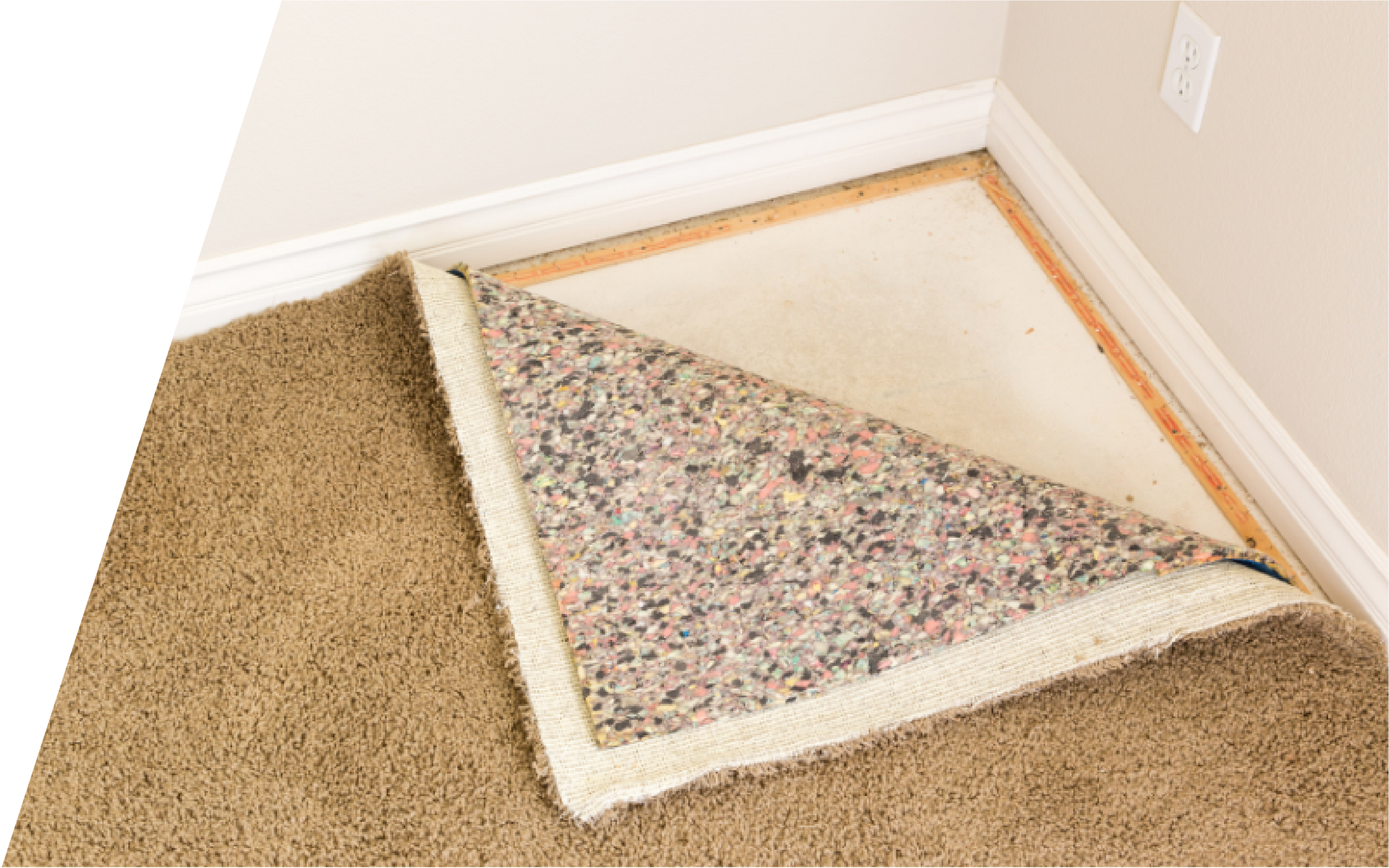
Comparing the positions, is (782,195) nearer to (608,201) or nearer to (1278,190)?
(608,201)

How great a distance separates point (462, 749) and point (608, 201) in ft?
3.24

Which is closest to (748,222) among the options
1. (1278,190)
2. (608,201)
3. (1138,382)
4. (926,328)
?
(608,201)

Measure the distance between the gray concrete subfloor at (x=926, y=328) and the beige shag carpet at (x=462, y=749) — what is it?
0.32 m

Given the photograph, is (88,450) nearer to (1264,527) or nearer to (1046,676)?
(1046,676)

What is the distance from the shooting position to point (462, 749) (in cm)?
129

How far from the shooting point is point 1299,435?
141 centimetres

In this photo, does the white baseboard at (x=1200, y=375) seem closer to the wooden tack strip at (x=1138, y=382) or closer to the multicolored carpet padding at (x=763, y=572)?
the wooden tack strip at (x=1138, y=382)

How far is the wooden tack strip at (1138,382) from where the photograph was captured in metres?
1.48

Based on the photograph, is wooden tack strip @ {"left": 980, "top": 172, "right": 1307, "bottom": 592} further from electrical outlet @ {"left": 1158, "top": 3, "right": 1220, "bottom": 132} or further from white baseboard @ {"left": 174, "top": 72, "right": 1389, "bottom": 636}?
electrical outlet @ {"left": 1158, "top": 3, "right": 1220, "bottom": 132}

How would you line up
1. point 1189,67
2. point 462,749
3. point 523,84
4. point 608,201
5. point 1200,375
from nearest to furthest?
1. point 462,749
2. point 1189,67
3. point 1200,375
4. point 523,84
5. point 608,201

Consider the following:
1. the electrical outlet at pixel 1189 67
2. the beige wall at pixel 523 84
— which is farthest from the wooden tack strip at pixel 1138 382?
the electrical outlet at pixel 1189 67

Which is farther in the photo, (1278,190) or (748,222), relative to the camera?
(748,222)

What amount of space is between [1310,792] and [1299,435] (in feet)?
1.49

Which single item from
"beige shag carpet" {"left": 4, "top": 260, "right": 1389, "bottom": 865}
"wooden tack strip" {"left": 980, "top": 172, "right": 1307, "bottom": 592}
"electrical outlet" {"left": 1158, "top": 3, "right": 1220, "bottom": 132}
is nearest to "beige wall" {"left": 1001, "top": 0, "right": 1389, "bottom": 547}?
"electrical outlet" {"left": 1158, "top": 3, "right": 1220, "bottom": 132}
